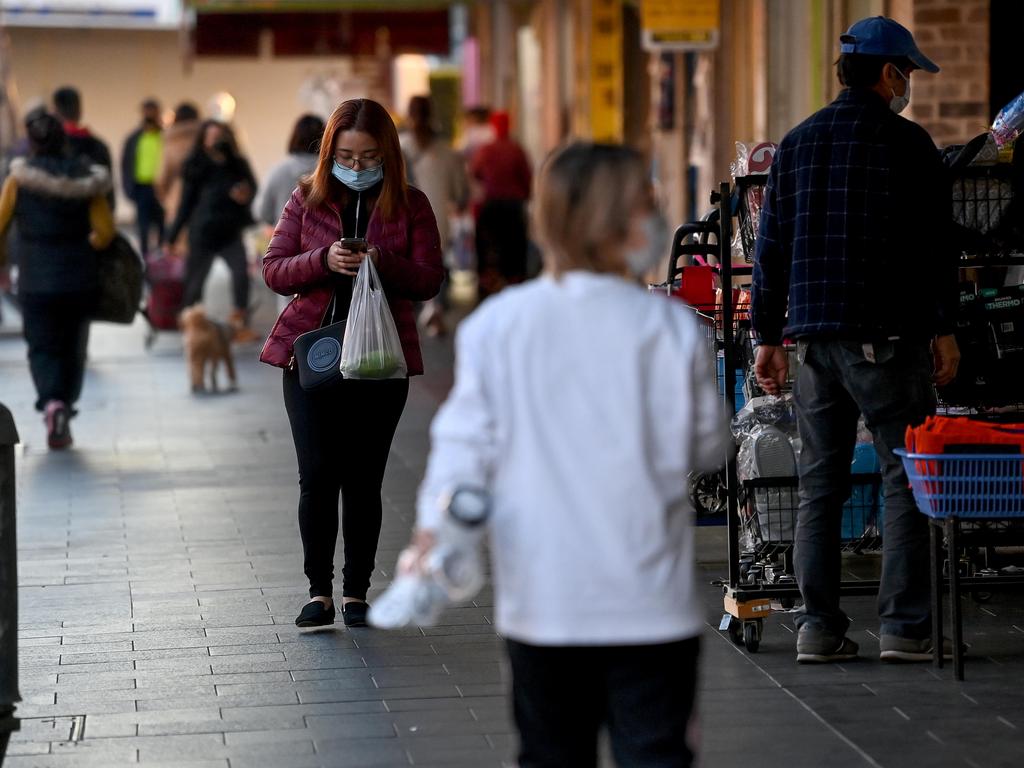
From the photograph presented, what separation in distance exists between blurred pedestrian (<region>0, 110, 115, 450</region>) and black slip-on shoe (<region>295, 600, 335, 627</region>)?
5.09 metres

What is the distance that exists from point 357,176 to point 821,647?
216 cm

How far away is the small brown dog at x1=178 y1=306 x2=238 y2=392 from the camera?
13664 mm

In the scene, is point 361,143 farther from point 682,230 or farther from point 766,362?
point 766,362

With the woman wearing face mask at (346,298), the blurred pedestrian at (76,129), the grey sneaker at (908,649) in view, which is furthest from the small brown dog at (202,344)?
the grey sneaker at (908,649)

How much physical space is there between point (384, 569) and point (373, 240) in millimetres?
1709

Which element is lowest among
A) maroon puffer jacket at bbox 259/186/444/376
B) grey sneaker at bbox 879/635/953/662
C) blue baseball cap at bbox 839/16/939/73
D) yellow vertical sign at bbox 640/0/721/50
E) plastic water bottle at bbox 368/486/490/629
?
grey sneaker at bbox 879/635/953/662

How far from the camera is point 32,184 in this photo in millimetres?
11078

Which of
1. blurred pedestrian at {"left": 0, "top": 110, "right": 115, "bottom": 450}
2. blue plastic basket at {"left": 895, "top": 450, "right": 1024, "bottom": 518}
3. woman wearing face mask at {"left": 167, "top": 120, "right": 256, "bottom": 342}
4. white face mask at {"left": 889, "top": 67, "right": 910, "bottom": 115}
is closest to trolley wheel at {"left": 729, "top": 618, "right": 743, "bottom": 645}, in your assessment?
blue plastic basket at {"left": 895, "top": 450, "right": 1024, "bottom": 518}

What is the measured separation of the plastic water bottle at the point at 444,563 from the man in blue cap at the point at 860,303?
2.58m

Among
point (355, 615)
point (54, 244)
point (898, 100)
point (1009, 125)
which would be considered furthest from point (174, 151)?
point (898, 100)

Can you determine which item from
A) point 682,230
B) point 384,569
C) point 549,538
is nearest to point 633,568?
point 549,538

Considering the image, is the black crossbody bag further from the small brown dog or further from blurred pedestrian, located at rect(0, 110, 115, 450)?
the small brown dog

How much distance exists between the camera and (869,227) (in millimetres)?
5766

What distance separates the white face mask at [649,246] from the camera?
3.54 meters
